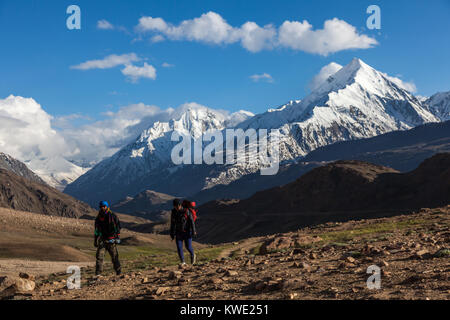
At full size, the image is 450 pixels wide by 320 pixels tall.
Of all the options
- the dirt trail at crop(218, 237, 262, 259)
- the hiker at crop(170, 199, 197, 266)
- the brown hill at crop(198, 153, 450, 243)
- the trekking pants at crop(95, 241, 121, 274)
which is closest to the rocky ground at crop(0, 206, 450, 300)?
the trekking pants at crop(95, 241, 121, 274)

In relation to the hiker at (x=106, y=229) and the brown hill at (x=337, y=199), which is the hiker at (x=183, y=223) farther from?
the brown hill at (x=337, y=199)

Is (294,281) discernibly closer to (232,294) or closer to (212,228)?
(232,294)

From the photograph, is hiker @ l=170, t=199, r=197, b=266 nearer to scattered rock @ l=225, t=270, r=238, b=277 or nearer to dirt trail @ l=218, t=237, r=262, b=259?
scattered rock @ l=225, t=270, r=238, b=277

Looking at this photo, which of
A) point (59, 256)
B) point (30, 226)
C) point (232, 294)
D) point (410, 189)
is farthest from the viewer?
point (410, 189)

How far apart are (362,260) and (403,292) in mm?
4361

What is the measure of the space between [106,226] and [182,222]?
9.91ft

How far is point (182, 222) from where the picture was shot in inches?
739

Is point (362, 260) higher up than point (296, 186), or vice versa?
point (296, 186)

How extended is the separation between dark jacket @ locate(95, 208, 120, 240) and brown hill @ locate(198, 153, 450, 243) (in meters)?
102

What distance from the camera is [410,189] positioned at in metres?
122

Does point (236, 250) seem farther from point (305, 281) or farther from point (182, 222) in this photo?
point (305, 281)

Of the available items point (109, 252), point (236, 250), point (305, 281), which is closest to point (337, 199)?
point (236, 250)
